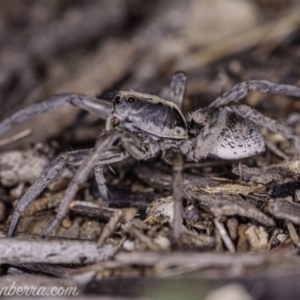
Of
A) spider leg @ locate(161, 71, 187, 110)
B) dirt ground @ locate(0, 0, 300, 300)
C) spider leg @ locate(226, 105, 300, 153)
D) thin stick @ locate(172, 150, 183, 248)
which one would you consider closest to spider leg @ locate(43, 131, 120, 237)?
dirt ground @ locate(0, 0, 300, 300)

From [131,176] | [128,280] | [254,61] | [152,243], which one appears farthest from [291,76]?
[128,280]

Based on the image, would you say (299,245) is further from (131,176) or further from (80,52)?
(80,52)

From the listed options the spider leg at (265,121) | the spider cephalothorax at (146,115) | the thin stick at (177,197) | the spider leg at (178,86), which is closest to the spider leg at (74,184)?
the thin stick at (177,197)

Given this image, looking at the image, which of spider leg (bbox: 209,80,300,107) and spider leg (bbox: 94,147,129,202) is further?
spider leg (bbox: 209,80,300,107)

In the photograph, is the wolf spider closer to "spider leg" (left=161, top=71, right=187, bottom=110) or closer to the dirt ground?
the dirt ground

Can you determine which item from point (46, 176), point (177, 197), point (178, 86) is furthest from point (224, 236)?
point (178, 86)

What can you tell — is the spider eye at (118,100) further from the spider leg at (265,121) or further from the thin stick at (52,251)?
the thin stick at (52,251)
